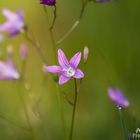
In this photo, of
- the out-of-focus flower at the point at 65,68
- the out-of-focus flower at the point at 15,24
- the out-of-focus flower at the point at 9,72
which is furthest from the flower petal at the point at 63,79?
the out-of-focus flower at the point at 9,72

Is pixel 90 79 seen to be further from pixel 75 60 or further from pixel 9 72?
pixel 75 60

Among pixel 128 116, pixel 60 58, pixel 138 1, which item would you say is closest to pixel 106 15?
pixel 138 1

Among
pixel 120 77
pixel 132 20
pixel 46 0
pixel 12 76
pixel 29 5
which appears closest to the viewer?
pixel 46 0

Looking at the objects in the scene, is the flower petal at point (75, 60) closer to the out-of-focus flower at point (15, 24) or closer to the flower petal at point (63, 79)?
the flower petal at point (63, 79)

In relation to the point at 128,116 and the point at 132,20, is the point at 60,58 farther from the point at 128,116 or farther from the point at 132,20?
the point at 132,20

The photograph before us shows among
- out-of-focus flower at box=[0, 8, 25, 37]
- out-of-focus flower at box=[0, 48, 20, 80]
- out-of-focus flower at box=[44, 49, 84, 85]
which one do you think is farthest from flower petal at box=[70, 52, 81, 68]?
out-of-focus flower at box=[0, 48, 20, 80]

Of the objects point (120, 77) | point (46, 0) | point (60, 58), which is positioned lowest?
point (120, 77)

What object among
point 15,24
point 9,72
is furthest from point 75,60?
point 9,72
